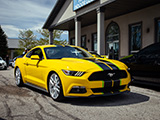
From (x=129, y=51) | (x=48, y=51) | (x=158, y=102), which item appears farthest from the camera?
(x=129, y=51)

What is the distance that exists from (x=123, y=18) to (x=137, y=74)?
35.9ft

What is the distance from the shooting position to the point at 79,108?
3709mm

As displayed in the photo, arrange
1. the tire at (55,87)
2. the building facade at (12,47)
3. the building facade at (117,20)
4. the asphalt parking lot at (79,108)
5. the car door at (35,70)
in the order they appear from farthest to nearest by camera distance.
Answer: the building facade at (12,47) → the building facade at (117,20) → the car door at (35,70) → the tire at (55,87) → the asphalt parking lot at (79,108)

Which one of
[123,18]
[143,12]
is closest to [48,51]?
[143,12]

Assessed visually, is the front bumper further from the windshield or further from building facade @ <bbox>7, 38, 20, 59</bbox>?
building facade @ <bbox>7, 38, 20, 59</bbox>

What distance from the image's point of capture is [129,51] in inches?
612

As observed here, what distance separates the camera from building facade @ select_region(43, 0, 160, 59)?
13.0m

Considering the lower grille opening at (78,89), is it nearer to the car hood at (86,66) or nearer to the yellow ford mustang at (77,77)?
the yellow ford mustang at (77,77)

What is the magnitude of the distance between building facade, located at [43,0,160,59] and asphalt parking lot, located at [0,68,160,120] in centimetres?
903

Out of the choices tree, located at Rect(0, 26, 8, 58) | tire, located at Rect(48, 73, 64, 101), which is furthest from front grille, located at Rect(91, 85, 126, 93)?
tree, located at Rect(0, 26, 8, 58)

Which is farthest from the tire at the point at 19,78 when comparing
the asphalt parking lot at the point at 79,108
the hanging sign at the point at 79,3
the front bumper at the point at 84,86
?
the hanging sign at the point at 79,3

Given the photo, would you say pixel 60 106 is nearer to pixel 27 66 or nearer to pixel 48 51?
pixel 48 51

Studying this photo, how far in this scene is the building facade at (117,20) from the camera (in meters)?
13.0

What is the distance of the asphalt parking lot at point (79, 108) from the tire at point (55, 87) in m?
0.14
